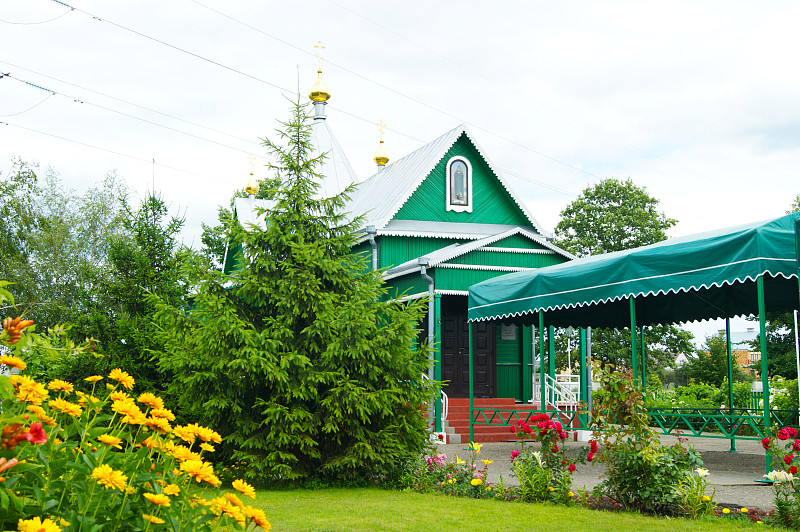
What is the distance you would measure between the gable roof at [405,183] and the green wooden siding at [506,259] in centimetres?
281

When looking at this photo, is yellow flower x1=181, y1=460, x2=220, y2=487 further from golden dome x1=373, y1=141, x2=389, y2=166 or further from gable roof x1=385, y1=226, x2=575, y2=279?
golden dome x1=373, y1=141, x2=389, y2=166

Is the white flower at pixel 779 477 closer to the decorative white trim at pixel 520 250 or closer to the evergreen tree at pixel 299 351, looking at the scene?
the evergreen tree at pixel 299 351

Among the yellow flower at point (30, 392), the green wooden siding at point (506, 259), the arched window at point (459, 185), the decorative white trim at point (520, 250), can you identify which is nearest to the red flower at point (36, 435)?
the yellow flower at point (30, 392)

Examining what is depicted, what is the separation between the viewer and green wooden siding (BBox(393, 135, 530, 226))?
67.1 feet

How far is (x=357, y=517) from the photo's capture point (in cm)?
696

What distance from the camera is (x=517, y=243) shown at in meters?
18.2

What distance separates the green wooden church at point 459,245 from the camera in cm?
1734

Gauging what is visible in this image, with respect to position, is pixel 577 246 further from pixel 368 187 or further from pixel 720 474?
pixel 720 474

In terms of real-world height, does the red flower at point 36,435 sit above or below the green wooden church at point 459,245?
below

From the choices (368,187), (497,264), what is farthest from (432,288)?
(368,187)

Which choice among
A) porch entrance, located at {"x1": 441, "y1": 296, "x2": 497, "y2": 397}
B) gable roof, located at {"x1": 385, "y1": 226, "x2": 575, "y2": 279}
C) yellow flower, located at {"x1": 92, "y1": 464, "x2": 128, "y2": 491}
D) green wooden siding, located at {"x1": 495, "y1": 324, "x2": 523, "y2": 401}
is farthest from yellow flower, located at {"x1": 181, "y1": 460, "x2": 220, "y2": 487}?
green wooden siding, located at {"x1": 495, "y1": 324, "x2": 523, "y2": 401}

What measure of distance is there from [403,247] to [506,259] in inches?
129

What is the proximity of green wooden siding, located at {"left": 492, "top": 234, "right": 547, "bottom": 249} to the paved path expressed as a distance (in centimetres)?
482

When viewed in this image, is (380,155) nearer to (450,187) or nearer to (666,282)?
(450,187)
